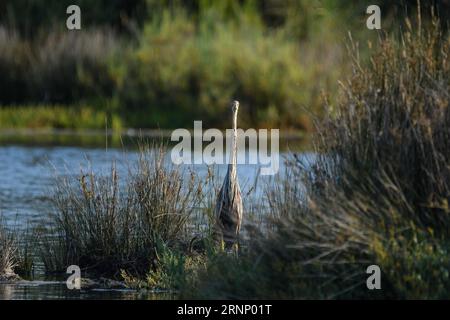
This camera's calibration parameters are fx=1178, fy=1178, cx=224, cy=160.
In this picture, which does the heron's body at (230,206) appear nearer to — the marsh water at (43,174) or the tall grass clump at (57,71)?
the marsh water at (43,174)

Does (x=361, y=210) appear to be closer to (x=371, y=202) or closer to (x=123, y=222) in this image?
(x=371, y=202)

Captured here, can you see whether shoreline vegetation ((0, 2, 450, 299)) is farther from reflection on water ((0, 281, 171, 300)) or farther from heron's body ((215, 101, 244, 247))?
heron's body ((215, 101, 244, 247))

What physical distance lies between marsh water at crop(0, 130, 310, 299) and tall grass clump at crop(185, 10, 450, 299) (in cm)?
62

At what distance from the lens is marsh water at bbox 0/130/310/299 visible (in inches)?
402

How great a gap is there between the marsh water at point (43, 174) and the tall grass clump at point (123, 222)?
25 centimetres

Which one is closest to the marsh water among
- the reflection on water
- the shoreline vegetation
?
the reflection on water

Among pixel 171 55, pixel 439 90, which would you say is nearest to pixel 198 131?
pixel 171 55

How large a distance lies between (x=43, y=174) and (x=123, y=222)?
8.80 metres

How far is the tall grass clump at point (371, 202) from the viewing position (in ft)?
27.5

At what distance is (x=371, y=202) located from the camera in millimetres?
8641

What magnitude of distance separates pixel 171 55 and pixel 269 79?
2476 millimetres

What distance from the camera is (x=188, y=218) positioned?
36.8 ft

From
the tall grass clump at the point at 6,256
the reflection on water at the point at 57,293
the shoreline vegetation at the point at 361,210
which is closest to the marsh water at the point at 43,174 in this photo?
the reflection on water at the point at 57,293

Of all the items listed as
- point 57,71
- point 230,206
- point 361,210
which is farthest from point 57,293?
point 57,71
